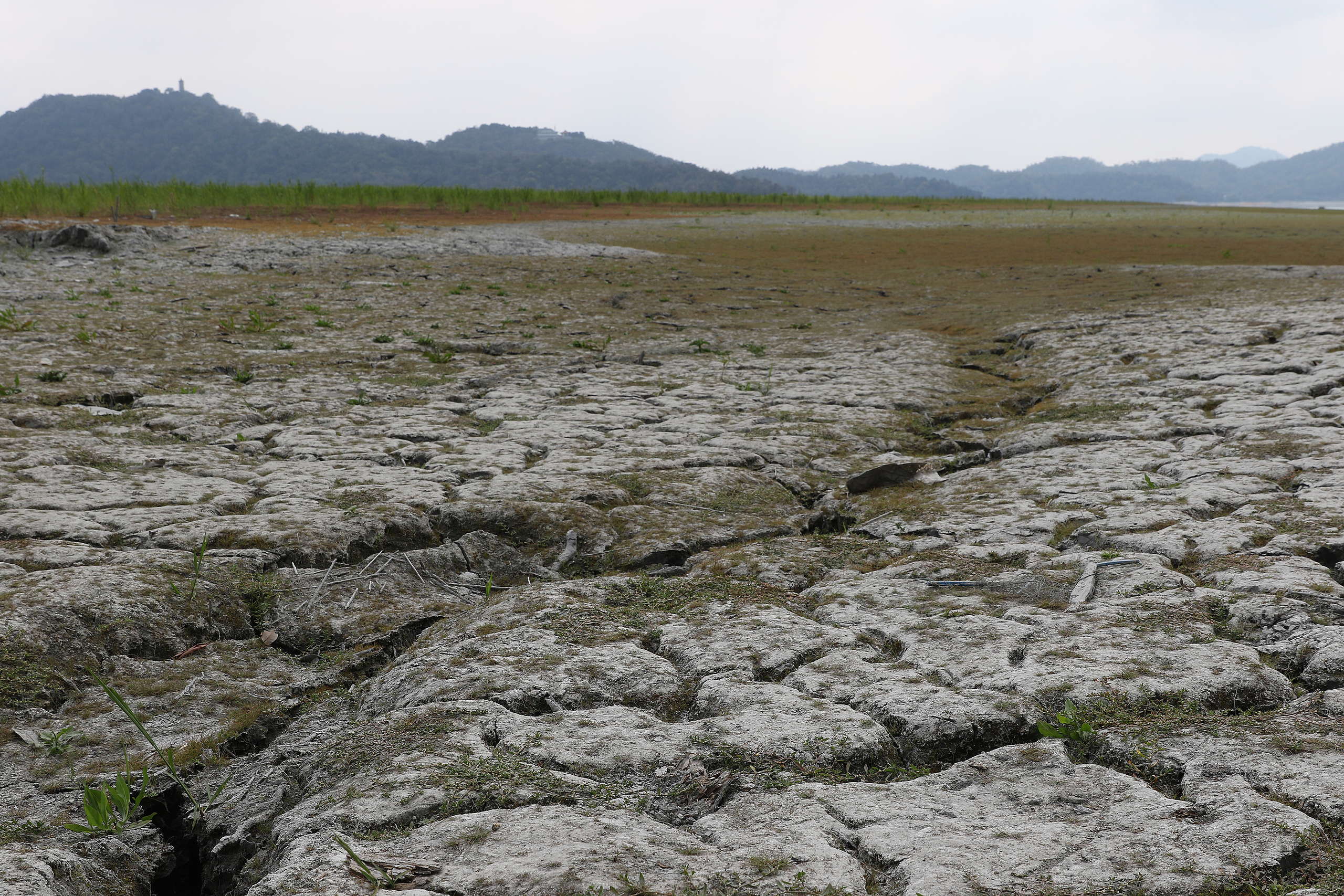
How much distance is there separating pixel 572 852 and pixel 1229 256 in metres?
17.9

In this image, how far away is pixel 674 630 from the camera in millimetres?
2799

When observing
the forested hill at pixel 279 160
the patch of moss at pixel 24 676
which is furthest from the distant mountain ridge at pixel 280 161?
the patch of moss at pixel 24 676

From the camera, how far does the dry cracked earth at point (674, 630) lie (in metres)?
1.73

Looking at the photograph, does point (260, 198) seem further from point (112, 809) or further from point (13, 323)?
point (112, 809)

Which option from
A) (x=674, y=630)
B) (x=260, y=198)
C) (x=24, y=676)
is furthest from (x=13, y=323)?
(x=260, y=198)

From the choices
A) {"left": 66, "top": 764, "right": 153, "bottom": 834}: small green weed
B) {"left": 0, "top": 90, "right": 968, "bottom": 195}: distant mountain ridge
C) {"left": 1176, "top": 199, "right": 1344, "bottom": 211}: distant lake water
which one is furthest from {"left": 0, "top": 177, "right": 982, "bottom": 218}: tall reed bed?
{"left": 0, "top": 90, "right": 968, "bottom": 195}: distant mountain ridge

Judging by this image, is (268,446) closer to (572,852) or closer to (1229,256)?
(572,852)

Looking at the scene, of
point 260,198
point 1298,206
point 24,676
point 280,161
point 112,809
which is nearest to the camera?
point 112,809

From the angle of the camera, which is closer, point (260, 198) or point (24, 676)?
point (24, 676)

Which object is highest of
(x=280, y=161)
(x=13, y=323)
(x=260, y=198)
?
(x=280, y=161)

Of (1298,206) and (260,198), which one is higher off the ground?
(1298,206)

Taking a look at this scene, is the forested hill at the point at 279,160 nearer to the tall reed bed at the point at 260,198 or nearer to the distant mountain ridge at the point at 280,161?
the distant mountain ridge at the point at 280,161

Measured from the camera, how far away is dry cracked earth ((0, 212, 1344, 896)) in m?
1.73

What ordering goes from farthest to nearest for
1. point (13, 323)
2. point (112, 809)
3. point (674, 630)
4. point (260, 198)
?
point (260, 198) < point (13, 323) < point (674, 630) < point (112, 809)
